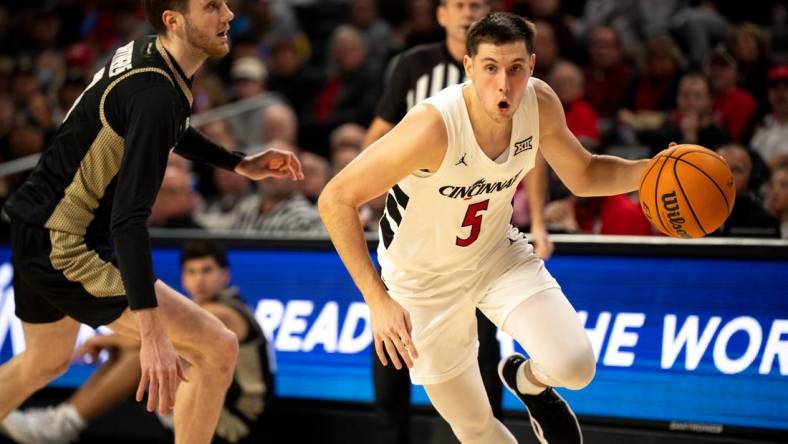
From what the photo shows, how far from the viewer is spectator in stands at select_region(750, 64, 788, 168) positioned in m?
7.78

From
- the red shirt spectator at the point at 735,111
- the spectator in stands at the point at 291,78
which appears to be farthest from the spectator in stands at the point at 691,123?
the spectator in stands at the point at 291,78

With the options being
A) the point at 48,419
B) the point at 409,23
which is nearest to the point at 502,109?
the point at 48,419

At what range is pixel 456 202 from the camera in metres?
4.35

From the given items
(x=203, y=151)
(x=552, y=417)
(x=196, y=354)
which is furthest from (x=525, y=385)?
(x=203, y=151)

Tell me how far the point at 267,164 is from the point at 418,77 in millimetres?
1053

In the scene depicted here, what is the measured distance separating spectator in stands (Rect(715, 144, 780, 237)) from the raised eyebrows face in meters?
1.78

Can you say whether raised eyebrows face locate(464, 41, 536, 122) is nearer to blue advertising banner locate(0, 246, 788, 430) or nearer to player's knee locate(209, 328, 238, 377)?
player's knee locate(209, 328, 238, 377)

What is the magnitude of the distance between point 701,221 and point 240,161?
2.02 metres

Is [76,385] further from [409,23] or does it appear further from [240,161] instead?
[409,23]

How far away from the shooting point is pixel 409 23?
10.9 m

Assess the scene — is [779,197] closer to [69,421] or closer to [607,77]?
[607,77]

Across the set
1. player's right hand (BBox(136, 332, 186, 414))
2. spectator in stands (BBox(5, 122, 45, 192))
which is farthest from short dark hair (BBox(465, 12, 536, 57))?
spectator in stands (BBox(5, 122, 45, 192))

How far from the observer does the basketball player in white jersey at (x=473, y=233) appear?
4.09 m

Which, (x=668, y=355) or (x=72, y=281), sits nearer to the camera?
(x=72, y=281)
